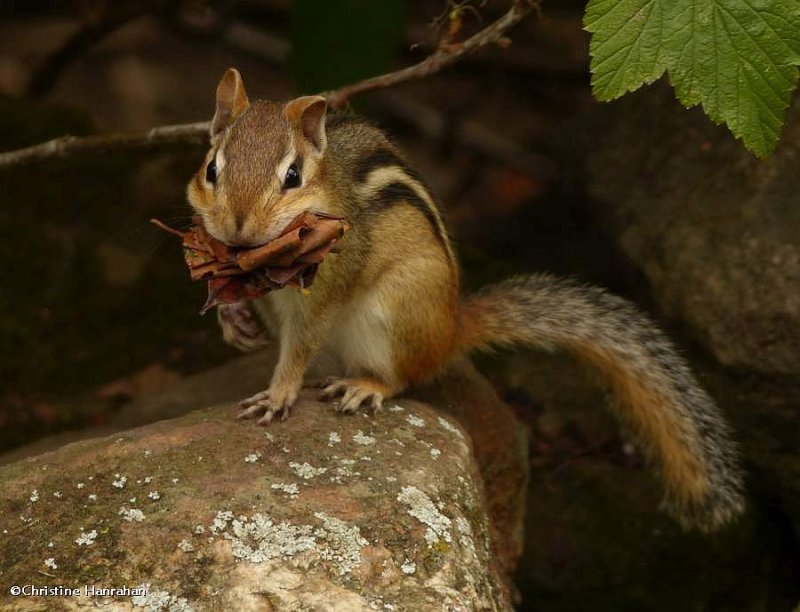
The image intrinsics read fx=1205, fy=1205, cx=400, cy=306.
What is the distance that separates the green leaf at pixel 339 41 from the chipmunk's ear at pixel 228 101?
127 centimetres

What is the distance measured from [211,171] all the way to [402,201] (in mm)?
776

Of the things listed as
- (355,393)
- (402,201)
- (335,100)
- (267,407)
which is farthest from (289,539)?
(335,100)

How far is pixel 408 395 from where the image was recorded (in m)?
3.89

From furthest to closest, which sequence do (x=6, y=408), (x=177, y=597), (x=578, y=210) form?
(x=578, y=210) → (x=6, y=408) → (x=177, y=597)

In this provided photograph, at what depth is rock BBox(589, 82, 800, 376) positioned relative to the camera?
4.00m

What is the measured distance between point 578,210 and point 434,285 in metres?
1.88

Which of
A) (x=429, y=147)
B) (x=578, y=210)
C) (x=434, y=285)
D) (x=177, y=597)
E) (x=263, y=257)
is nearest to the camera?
(x=177, y=597)

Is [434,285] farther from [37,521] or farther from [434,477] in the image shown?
[37,521]

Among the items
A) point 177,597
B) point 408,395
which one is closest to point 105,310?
point 408,395

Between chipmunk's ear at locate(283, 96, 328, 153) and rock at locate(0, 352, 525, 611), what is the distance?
79cm

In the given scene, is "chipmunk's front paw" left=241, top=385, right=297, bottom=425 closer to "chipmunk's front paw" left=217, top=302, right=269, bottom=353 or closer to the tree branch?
"chipmunk's front paw" left=217, top=302, right=269, bottom=353

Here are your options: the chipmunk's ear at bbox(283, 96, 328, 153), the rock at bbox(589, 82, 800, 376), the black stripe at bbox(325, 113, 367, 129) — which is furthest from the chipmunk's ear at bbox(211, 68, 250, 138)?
the rock at bbox(589, 82, 800, 376)

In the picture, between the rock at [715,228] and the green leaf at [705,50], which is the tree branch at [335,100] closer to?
the green leaf at [705,50]

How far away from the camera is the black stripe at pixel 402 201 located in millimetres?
3715
